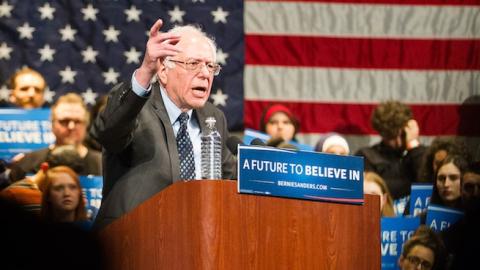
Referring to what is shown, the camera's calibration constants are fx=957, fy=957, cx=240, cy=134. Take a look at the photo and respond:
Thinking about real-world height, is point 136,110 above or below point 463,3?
below

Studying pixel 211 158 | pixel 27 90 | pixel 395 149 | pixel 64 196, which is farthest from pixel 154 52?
pixel 395 149

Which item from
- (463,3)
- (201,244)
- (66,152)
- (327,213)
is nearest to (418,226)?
(66,152)

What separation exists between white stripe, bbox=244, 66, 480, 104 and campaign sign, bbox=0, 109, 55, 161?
2.67m

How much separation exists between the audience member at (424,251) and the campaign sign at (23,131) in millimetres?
2381

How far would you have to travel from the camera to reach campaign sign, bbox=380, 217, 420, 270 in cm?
521

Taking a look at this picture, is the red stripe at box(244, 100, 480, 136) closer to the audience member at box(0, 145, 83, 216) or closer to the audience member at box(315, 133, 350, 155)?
the audience member at box(315, 133, 350, 155)

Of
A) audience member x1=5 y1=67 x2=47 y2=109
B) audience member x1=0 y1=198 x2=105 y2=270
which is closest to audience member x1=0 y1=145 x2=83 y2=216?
audience member x1=5 y1=67 x2=47 y2=109

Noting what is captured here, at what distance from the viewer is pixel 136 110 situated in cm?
314

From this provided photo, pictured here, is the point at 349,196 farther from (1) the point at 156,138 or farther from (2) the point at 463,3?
(2) the point at 463,3

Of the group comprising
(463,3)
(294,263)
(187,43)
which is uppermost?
(463,3)

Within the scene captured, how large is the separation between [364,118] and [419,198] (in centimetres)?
253

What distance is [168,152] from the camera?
3.36 m

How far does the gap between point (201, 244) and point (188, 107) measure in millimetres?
935

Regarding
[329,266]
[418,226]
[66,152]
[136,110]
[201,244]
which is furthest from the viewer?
[66,152]
